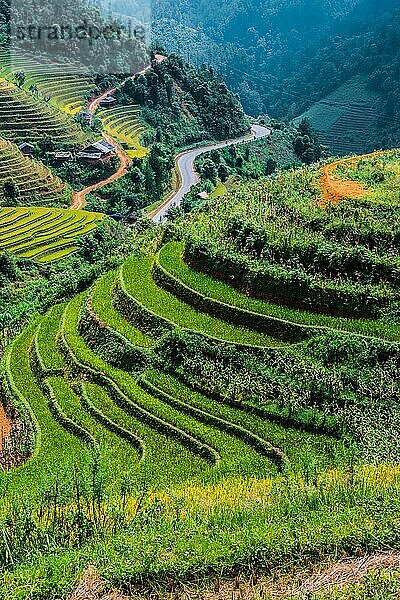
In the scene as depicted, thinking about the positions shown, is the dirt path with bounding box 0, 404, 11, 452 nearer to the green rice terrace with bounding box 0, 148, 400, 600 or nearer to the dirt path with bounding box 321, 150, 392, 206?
the green rice terrace with bounding box 0, 148, 400, 600

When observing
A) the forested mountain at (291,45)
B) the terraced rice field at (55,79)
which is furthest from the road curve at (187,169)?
the forested mountain at (291,45)

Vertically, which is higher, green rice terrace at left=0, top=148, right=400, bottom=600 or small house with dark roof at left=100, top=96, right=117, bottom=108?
small house with dark roof at left=100, top=96, right=117, bottom=108

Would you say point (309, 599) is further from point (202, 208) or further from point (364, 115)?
point (364, 115)

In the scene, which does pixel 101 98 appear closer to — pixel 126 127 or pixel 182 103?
pixel 126 127

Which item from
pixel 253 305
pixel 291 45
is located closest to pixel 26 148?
pixel 253 305

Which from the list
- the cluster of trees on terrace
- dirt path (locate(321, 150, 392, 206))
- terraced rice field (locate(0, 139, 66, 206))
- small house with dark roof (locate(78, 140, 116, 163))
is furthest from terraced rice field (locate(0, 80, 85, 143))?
dirt path (locate(321, 150, 392, 206))

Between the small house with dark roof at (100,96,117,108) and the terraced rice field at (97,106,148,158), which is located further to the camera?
the small house with dark roof at (100,96,117,108)
